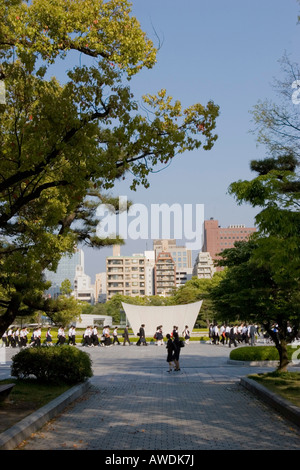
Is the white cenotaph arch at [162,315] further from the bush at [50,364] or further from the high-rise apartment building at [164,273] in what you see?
the high-rise apartment building at [164,273]

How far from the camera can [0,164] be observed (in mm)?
8461

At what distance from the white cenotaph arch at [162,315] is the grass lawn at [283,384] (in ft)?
93.1

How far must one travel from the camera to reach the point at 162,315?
143ft

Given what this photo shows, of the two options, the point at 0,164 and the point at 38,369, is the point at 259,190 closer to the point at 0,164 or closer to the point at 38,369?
the point at 0,164

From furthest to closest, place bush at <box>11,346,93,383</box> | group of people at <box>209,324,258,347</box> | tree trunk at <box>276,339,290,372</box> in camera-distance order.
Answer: group of people at <box>209,324,258,347</box> → tree trunk at <box>276,339,290,372</box> → bush at <box>11,346,93,383</box>

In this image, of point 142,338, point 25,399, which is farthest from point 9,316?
point 142,338

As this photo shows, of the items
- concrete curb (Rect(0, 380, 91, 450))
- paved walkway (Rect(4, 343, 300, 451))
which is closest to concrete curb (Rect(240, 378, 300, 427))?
paved walkway (Rect(4, 343, 300, 451))

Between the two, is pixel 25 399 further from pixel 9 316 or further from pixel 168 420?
pixel 168 420

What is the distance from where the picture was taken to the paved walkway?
7.11 m

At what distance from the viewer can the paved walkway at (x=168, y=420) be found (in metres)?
7.11

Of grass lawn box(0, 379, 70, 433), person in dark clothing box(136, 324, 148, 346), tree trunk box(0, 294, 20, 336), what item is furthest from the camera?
person in dark clothing box(136, 324, 148, 346)

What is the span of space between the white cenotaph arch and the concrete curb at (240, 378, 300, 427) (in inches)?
1162

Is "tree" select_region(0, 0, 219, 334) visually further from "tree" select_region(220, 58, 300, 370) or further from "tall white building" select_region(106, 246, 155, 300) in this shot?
"tall white building" select_region(106, 246, 155, 300)

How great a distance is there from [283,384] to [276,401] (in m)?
2.82
